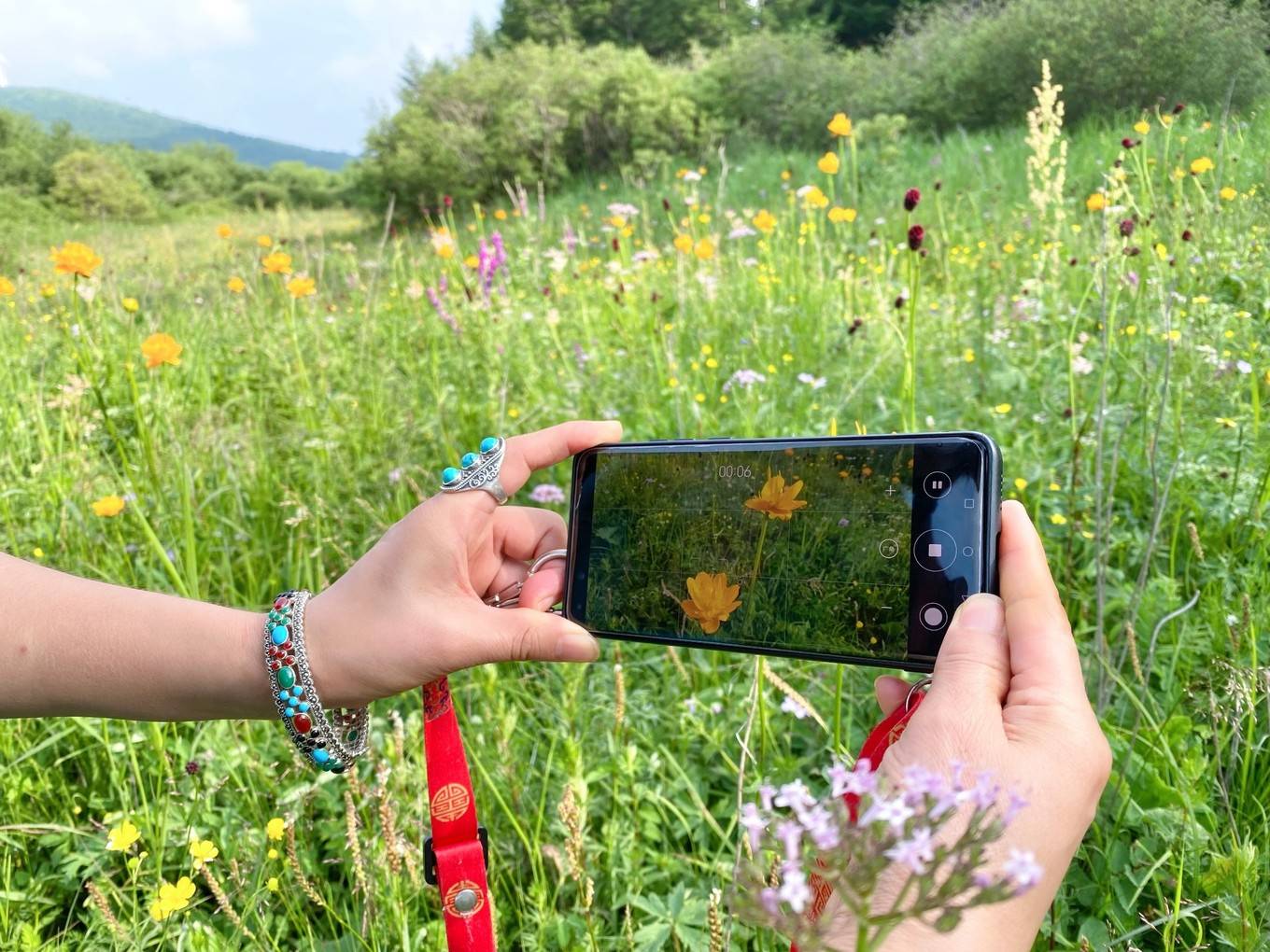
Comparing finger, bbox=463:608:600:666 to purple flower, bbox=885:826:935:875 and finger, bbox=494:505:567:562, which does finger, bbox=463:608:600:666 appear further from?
purple flower, bbox=885:826:935:875

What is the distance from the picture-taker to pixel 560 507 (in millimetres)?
1902

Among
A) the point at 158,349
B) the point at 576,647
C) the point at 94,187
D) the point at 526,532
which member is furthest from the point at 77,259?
the point at 94,187

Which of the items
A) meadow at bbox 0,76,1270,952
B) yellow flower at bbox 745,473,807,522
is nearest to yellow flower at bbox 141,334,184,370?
meadow at bbox 0,76,1270,952

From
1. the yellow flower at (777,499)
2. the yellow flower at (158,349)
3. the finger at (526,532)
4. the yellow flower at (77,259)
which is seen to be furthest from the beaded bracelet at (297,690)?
the yellow flower at (77,259)

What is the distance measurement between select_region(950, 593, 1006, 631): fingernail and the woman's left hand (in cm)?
42

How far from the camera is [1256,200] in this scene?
234cm

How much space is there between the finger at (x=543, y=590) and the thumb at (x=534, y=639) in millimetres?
122

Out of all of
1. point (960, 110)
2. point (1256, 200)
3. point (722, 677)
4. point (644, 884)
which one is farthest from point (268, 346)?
point (960, 110)

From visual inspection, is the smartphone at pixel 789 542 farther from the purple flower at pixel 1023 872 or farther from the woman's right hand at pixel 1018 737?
the purple flower at pixel 1023 872

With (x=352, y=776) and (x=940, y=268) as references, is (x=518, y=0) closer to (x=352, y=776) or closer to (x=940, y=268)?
(x=940, y=268)

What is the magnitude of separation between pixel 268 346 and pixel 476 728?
1960 millimetres

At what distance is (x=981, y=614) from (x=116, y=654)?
0.91m

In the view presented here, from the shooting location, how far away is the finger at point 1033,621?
2.03 feet

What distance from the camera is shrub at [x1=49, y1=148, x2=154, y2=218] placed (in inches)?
643
